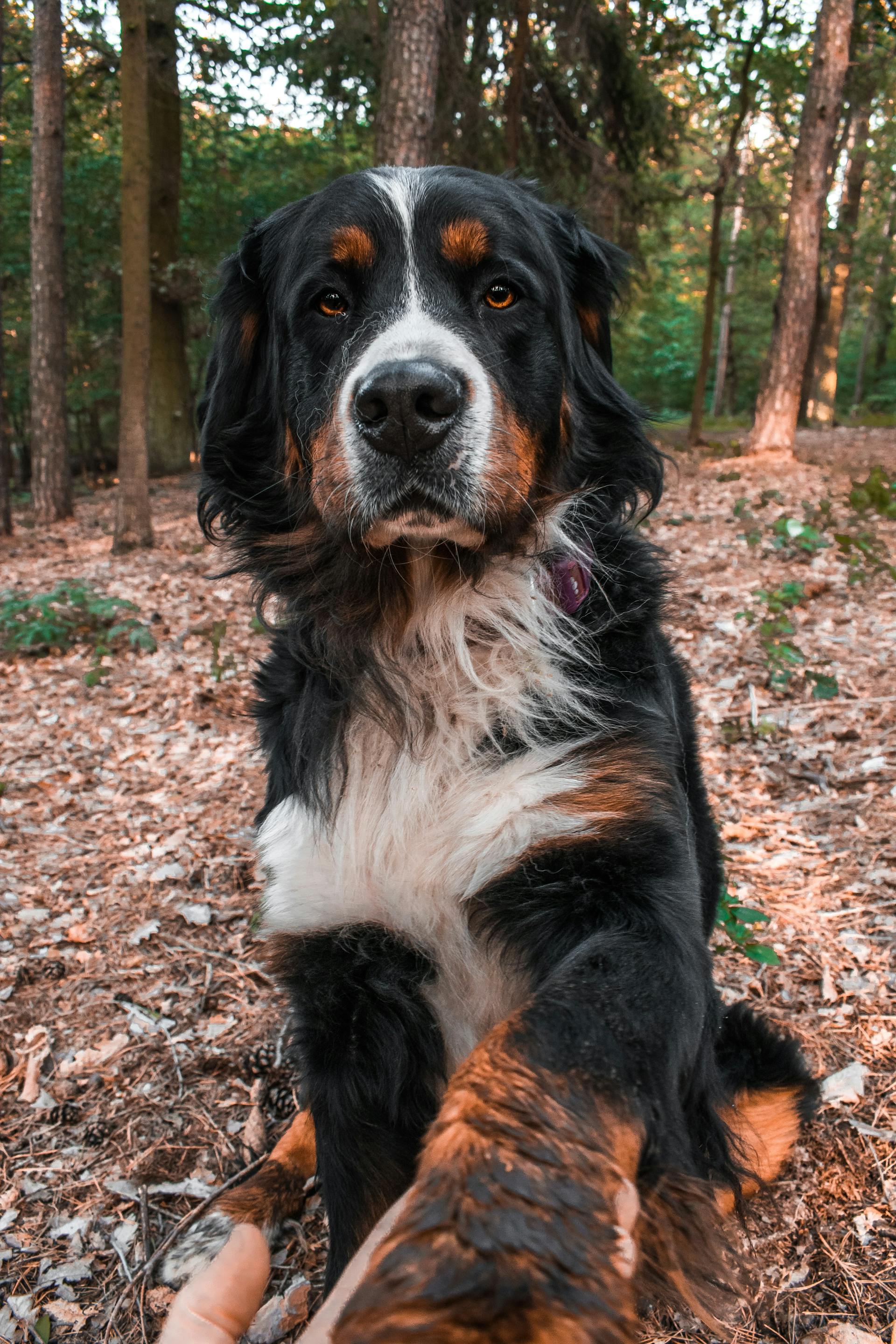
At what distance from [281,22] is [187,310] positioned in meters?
6.13

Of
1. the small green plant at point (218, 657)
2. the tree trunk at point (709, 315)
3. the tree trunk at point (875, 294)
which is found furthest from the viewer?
the tree trunk at point (875, 294)

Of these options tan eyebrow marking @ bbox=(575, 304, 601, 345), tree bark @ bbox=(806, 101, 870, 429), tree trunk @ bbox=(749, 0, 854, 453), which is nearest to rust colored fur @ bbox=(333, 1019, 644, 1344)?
tan eyebrow marking @ bbox=(575, 304, 601, 345)

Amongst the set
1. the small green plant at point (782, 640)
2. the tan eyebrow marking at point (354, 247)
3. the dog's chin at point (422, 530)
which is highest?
the tan eyebrow marking at point (354, 247)

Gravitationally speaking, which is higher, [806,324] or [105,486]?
[806,324]

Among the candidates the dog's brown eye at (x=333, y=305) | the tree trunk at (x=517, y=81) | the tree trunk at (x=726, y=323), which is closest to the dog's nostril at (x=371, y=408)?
the dog's brown eye at (x=333, y=305)

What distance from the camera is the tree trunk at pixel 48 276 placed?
9.79 m

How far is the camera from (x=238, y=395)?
8.98 ft

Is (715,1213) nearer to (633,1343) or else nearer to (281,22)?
(633,1343)

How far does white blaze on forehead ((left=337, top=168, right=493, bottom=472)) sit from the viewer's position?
6.63ft

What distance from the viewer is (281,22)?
10.9 meters

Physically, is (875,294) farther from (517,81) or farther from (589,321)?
(589,321)

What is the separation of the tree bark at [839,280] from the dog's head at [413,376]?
16.6 m

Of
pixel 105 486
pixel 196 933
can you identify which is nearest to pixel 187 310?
pixel 105 486

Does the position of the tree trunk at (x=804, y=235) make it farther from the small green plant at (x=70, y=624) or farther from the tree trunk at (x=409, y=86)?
the small green plant at (x=70, y=624)
